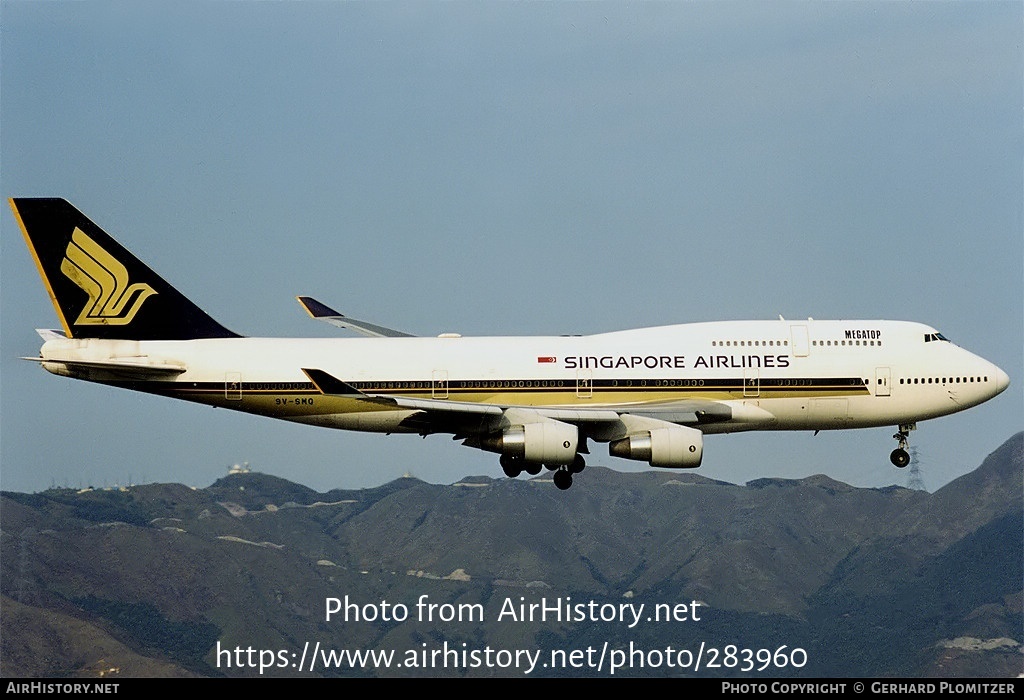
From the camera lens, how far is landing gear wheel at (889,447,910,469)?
63.4m

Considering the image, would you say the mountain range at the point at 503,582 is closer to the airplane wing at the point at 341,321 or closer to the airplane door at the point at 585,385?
the airplane wing at the point at 341,321

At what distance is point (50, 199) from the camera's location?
5981cm

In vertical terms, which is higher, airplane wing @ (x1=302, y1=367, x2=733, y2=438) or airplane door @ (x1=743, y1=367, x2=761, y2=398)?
airplane door @ (x1=743, y1=367, x2=761, y2=398)

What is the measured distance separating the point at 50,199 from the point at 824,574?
111m

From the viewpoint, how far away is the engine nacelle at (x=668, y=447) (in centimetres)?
5588

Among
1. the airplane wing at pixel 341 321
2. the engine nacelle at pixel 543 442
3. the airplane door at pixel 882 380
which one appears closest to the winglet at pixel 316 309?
the airplane wing at pixel 341 321

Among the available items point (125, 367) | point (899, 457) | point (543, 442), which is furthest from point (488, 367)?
point (899, 457)

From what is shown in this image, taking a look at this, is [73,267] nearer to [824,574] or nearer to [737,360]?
[737,360]

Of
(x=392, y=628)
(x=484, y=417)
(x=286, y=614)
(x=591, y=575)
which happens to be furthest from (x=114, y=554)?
(x=484, y=417)

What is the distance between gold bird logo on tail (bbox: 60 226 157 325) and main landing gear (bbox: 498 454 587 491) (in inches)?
717

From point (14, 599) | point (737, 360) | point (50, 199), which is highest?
point (50, 199)

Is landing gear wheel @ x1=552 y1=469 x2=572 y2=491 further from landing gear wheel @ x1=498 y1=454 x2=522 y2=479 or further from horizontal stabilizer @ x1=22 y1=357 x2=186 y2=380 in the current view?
horizontal stabilizer @ x1=22 y1=357 x2=186 y2=380

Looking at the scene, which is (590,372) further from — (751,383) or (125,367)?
(125,367)

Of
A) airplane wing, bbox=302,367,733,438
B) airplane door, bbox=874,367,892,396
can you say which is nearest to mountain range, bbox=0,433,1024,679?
airplane wing, bbox=302,367,733,438
